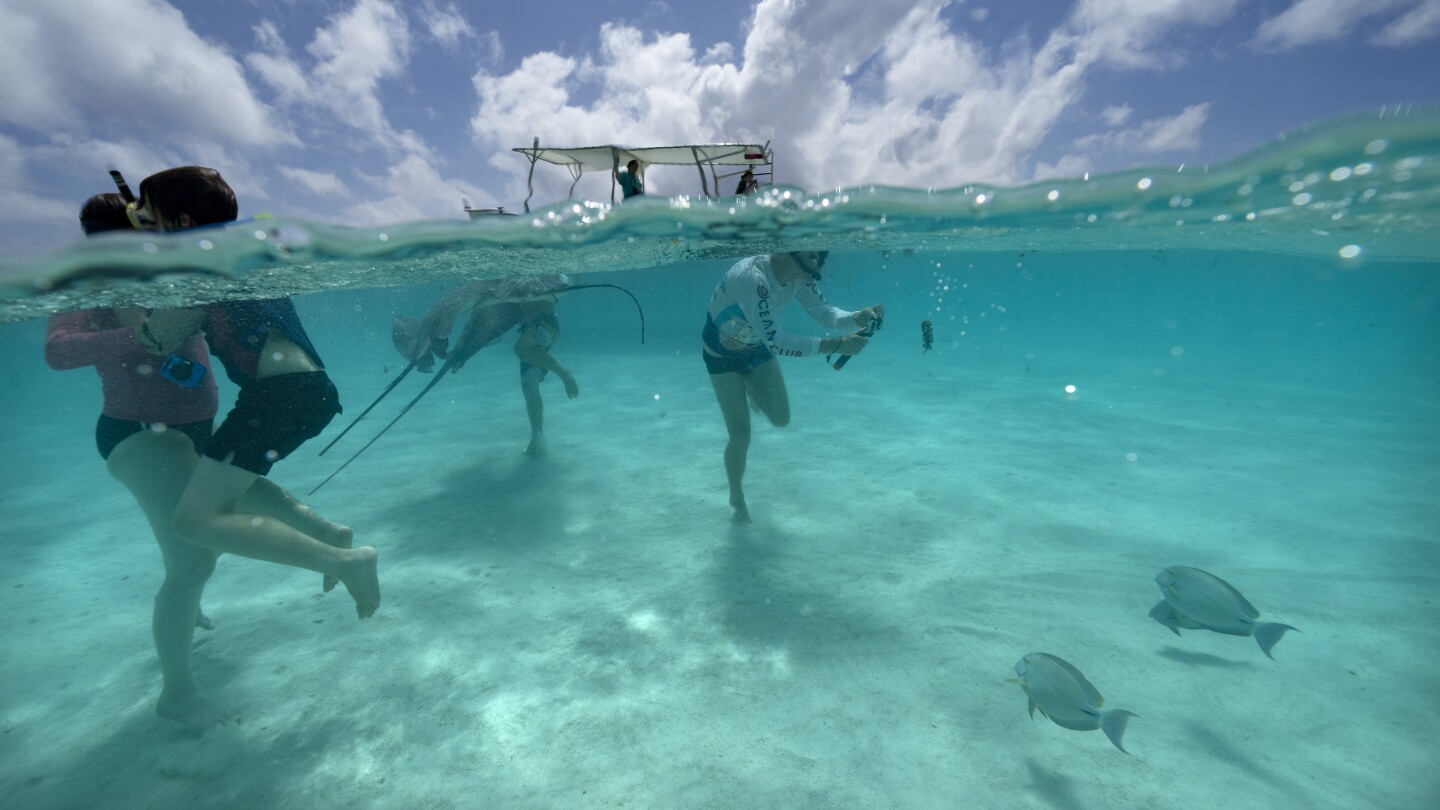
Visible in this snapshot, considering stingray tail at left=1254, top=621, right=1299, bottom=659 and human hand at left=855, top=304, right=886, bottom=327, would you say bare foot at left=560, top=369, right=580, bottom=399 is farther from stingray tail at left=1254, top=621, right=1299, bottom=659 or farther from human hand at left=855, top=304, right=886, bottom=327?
stingray tail at left=1254, top=621, right=1299, bottom=659

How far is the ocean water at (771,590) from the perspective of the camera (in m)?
3.44

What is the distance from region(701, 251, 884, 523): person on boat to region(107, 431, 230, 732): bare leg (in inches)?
180

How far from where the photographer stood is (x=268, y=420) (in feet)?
11.5

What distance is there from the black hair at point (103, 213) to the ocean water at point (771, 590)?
0.56 meters

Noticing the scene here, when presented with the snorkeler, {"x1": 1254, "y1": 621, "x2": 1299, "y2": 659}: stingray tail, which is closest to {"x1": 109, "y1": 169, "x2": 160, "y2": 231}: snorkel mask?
the snorkeler

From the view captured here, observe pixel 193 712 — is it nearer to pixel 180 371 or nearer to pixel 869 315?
pixel 180 371

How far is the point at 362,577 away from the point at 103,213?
10.1ft

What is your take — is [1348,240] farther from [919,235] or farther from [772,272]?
[772,272]

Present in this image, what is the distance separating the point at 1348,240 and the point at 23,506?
27893 millimetres

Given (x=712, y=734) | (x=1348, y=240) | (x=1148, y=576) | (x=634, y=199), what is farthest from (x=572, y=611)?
(x=1348, y=240)

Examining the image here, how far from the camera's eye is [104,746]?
381 centimetres

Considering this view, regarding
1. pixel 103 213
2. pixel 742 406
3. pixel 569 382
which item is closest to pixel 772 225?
pixel 742 406

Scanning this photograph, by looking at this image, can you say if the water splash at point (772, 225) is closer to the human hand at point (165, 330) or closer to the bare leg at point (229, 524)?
the human hand at point (165, 330)

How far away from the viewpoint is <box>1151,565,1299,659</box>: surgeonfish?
369 cm
